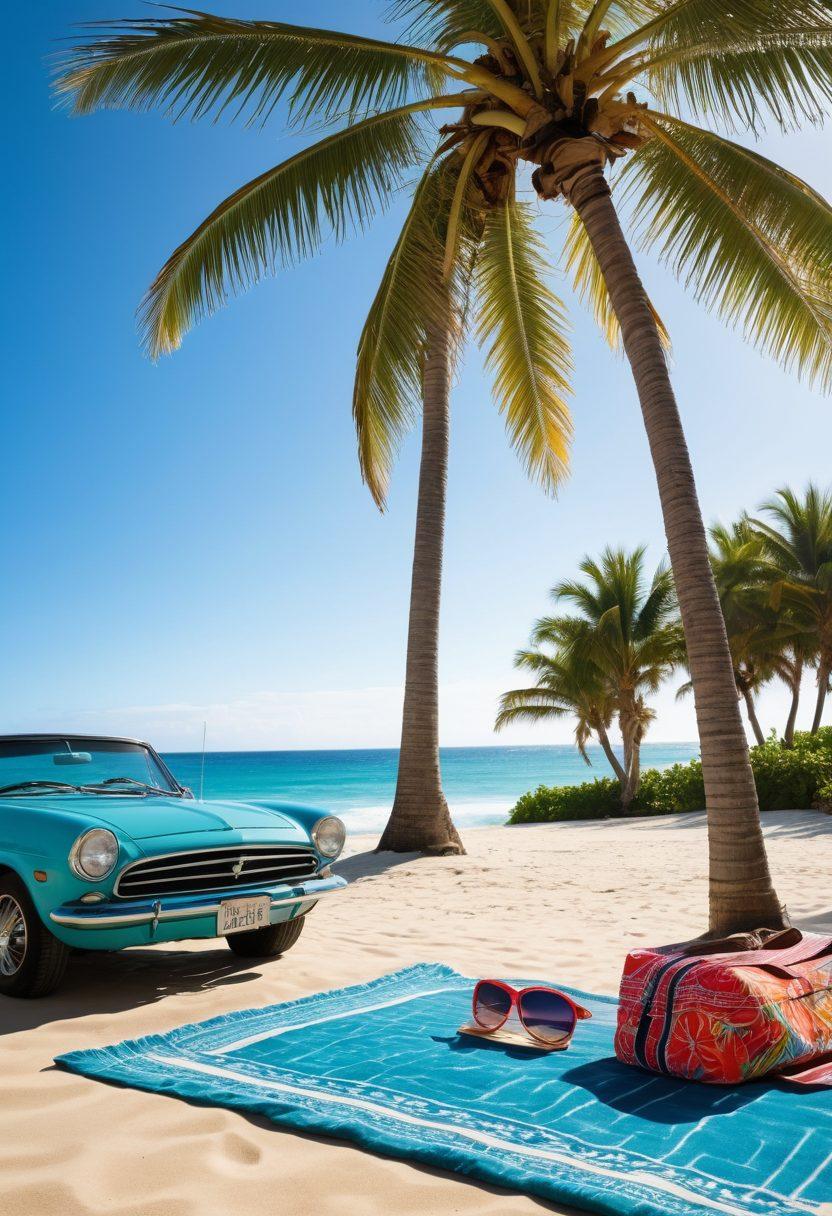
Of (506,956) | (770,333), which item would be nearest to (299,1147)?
(506,956)

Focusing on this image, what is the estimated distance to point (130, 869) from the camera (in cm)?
412

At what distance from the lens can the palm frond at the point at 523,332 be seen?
10492 millimetres

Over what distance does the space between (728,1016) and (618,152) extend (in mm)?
6428

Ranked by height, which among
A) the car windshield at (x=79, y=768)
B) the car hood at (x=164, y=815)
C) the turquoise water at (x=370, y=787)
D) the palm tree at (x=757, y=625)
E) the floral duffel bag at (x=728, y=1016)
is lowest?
the turquoise water at (x=370, y=787)

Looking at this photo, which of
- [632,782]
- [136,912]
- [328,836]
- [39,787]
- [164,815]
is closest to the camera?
[136,912]

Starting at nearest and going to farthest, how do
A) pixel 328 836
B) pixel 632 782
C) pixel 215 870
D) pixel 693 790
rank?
1. pixel 215 870
2. pixel 328 836
3. pixel 693 790
4. pixel 632 782

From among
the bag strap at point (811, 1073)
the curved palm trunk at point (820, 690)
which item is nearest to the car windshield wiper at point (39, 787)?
the bag strap at point (811, 1073)

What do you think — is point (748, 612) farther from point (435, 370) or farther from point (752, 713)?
point (435, 370)

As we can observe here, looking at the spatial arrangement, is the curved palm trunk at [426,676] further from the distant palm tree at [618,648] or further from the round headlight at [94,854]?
the distant palm tree at [618,648]

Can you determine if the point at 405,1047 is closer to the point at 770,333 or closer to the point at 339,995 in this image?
the point at 339,995

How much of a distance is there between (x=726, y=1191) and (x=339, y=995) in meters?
2.44

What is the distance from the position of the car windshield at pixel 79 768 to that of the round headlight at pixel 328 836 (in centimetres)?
113

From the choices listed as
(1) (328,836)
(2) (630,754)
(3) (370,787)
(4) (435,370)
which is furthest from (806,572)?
(3) (370,787)

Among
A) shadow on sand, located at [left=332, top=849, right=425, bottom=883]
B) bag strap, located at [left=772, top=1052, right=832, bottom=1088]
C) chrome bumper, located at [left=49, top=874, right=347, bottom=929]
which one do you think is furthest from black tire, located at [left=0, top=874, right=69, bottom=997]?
shadow on sand, located at [left=332, top=849, right=425, bottom=883]
